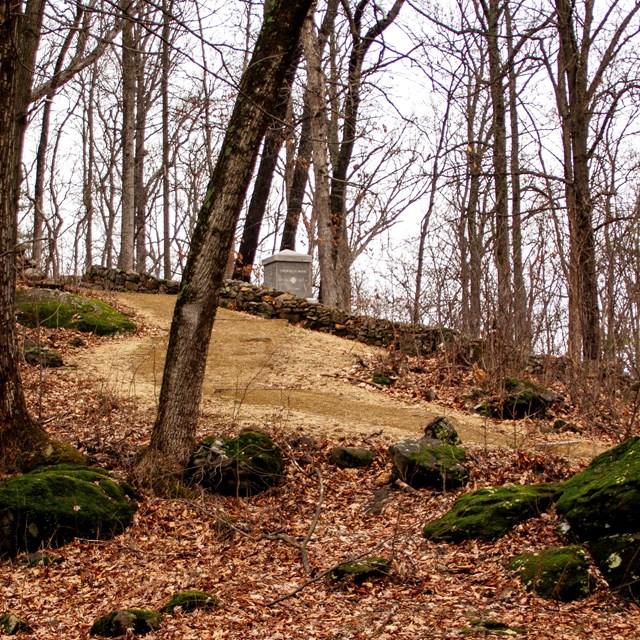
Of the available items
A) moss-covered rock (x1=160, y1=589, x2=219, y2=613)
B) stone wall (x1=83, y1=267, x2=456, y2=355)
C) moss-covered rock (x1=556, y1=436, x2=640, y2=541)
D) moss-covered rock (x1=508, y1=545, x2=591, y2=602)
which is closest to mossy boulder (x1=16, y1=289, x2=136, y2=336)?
stone wall (x1=83, y1=267, x2=456, y2=355)

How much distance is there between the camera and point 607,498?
5.25 metres

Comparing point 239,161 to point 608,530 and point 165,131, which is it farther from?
point 165,131

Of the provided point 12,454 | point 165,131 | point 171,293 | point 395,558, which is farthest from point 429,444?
point 165,131

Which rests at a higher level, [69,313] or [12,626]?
[69,313]

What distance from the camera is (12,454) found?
7004 millimetres

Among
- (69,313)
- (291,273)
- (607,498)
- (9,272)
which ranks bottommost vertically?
(607,498)

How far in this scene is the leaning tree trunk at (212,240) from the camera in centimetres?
715

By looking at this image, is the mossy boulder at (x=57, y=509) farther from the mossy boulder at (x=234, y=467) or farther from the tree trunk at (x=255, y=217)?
the tree trunk at (x=255, y=217)

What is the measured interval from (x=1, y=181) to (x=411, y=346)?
8909mm

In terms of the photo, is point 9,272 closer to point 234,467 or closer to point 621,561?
point 234,467

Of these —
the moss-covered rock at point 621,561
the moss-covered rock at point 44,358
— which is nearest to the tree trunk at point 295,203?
the moss-covered rock at point 44,358

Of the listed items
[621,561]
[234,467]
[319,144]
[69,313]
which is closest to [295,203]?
[319,144]

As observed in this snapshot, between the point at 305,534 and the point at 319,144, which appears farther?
the point at 319,144

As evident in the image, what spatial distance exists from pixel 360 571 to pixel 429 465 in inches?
90.2
